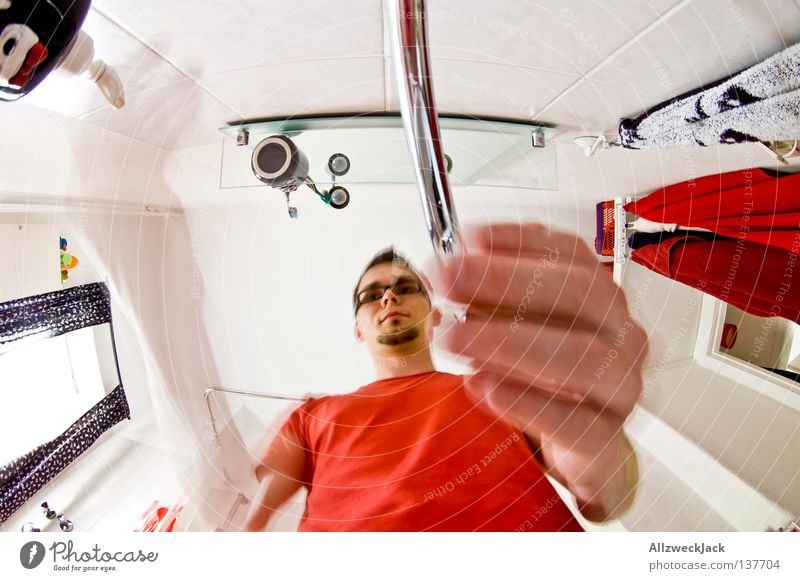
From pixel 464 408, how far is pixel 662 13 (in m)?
0.31

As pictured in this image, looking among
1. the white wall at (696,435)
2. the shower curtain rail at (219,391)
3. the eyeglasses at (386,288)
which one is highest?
the eyeglasses at (386,288)

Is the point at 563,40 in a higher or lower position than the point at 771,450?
higher

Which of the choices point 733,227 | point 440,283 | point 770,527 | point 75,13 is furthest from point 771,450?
point 75,13

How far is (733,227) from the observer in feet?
0.87

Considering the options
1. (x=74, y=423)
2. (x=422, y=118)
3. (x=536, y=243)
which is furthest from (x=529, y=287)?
(x=74, y=423)

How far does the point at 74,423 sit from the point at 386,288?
0.73 feet

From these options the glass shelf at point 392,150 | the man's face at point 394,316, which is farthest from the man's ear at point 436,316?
the glass shelf at point 392,150

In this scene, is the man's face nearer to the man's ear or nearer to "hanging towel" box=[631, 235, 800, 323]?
the man's ear

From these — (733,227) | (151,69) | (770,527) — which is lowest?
(770,527)

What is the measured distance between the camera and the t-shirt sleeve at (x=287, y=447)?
0.24 meters

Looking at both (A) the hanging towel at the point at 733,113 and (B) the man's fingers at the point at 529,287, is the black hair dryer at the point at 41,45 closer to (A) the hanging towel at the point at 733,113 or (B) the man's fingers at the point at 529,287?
(B) the man's fingers at the point at 529,287

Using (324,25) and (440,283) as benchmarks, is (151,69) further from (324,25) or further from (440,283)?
(440,283)

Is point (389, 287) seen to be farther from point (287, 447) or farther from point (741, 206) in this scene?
point (741, 206)

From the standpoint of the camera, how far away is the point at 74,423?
0.68ft
